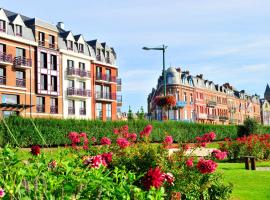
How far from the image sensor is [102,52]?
54.3 m

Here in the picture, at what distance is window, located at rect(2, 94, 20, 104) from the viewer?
3953 cm

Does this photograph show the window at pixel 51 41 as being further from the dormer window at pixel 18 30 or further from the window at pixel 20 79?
the window at pixel 20 79

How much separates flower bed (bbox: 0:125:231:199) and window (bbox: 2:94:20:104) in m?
29.3

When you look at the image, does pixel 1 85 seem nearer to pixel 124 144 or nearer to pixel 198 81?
pixel 124 144

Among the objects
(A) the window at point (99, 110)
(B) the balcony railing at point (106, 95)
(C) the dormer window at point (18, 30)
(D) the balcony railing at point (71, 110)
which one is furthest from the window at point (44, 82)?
(A) the window at point (99, 110)

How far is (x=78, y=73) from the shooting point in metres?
48.6

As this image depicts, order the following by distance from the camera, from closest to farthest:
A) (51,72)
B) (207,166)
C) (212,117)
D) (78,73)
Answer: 1. (207,166)
2. (51,72)
3. (78,73)
4. (212,117)

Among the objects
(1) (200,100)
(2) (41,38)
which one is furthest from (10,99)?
(1) (200,100)

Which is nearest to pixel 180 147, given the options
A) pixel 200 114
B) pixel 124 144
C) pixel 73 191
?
pixel 124 144

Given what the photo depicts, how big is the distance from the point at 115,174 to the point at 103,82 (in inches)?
1925

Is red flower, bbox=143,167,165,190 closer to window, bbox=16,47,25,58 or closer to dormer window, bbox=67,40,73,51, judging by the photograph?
window, bbox=16,47,25,58

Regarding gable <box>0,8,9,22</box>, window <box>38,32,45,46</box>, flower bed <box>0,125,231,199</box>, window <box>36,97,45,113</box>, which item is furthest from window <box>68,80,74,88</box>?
flower bed <box>0,125,231,199</box>

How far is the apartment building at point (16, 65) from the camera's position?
3950 centimetres

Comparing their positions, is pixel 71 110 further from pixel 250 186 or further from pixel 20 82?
pixel 250 186
